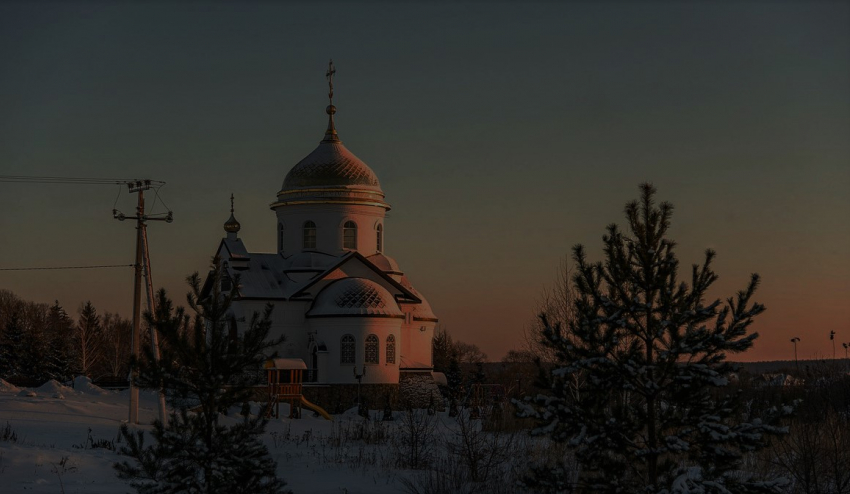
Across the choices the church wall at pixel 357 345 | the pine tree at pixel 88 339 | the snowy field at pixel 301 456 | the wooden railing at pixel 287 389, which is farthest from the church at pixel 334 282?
the pine tree at pixel 88 339

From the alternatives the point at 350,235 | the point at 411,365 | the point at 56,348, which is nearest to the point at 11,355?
the point at 56,348

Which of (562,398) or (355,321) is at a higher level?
(355,321)

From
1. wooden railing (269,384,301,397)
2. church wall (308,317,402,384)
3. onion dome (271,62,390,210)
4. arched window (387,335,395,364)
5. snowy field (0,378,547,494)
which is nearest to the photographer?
snowy field (0,378,547,494)

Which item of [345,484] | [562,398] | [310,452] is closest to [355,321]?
[310,452]

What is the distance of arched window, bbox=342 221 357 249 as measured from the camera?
41.2 meters

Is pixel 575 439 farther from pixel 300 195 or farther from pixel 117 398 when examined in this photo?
pixel 300 195

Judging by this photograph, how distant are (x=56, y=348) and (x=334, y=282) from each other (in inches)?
818

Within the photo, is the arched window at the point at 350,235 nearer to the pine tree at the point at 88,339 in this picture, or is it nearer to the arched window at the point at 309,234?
the arched window at the point at 309,234

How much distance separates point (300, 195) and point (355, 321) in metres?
6.60

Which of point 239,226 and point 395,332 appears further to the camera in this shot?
point 239,226

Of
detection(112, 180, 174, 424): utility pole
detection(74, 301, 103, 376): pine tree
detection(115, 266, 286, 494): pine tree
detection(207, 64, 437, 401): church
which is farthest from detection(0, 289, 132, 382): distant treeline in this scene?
detection(115, 266, 286, 494): pine tree

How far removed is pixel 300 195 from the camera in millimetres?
41094

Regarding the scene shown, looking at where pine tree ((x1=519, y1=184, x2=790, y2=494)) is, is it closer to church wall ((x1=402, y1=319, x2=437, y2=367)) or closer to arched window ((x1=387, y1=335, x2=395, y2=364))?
arched window ((x1=387, y1=335, x2=395, y2=364))

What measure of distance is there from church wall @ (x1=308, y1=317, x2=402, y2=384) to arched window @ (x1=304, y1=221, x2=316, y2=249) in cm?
439
